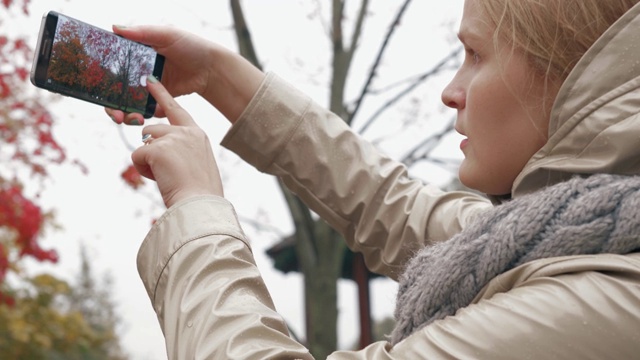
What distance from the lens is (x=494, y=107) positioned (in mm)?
1686

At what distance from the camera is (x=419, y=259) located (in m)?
1.69

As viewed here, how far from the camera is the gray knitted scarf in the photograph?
1.42 metres

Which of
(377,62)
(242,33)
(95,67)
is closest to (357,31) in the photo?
(377,62)

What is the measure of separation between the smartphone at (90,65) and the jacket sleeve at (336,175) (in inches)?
12.7

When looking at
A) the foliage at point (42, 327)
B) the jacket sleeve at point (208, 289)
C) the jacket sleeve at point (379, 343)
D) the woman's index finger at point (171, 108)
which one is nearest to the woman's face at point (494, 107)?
the jacket sleeve at point (379, 343)

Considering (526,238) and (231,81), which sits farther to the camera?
(231,81)

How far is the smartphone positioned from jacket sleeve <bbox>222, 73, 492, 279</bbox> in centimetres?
32

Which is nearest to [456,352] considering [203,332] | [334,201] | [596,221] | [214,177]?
[596,221]

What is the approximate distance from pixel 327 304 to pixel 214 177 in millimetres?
4534

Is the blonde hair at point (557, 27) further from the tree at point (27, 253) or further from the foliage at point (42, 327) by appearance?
the foliage at point (42, 327)

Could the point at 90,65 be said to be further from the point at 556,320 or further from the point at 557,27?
the point at 556,320

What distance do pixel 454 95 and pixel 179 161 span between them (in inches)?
22.1

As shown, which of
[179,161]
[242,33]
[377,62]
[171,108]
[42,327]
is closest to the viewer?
[179,161]

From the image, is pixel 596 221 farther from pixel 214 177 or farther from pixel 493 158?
pixel 214 177
